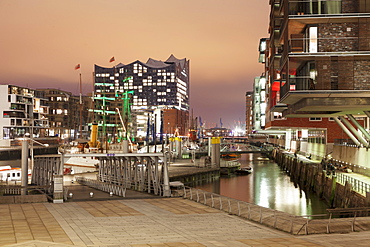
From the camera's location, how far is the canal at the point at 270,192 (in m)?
41.2

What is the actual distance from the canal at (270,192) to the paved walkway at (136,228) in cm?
1869

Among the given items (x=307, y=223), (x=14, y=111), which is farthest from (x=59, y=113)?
(x=307, y=223)

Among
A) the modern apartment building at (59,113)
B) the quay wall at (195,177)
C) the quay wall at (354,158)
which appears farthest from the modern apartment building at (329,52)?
the modern apartment building at (59,113)

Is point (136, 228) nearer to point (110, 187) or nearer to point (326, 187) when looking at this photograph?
point (110, 187)

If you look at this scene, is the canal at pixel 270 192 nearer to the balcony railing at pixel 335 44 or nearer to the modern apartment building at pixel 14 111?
the balcony railing at pixel 335 44

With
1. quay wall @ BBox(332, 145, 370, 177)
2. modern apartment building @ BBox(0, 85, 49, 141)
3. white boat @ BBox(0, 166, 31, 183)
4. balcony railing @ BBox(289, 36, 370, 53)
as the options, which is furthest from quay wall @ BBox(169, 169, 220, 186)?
modern apartment building @ BBox(0, 85, 49, 141)

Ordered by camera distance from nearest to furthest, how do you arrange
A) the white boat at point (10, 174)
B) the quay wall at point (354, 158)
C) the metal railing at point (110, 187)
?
1. the metal railing at point (110, 187)
2. the quay wall at point (354, 158)
3. the white boat at point (10, 174)

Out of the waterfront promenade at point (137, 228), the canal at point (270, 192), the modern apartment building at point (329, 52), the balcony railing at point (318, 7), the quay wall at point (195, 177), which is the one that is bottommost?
the canal at point (270, 192)

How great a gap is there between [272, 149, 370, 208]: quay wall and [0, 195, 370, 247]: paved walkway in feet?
33.4

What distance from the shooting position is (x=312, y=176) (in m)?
51.8

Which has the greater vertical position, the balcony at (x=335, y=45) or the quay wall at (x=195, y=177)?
the balcony at (x=335, y=45)

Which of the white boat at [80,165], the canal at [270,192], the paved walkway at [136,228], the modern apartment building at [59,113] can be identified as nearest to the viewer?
the paved walkway at [136,228]

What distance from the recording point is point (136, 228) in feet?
61.0

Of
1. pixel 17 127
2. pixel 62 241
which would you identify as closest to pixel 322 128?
pixel 62 241
